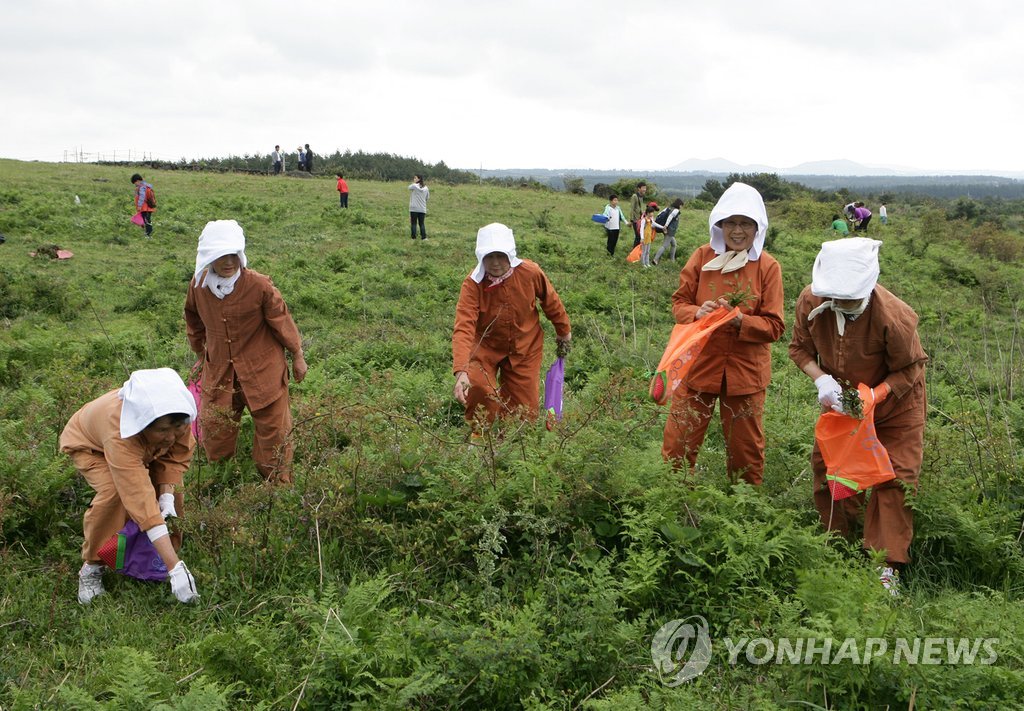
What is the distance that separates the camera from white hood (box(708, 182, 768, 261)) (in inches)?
181

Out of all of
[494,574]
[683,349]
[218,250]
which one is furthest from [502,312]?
[494,574]

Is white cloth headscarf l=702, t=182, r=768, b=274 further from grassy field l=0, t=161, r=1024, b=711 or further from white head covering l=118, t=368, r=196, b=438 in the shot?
white head covering l=118, t=368, r=196, b=438

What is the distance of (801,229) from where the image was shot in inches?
970

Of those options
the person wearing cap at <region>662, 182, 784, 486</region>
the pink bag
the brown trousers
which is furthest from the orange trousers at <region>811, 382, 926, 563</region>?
the pink bag

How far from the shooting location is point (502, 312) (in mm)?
5430

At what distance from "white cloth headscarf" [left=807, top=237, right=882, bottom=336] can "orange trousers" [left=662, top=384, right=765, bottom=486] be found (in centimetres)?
95

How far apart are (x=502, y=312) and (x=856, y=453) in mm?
2413

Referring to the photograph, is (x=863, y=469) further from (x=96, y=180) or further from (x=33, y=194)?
(x=96, y=180)

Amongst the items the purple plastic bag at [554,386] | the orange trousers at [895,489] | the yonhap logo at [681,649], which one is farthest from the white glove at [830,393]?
the purple plastic bag at [554,386]

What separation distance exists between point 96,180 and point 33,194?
6.61m

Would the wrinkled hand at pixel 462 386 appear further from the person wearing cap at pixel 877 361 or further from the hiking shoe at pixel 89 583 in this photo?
the hiking shoe at pixel 89 583

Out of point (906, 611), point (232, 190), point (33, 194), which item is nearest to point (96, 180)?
point (232, 190)

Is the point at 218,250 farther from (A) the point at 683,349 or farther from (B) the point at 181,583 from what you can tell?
(A) the point at 683,349

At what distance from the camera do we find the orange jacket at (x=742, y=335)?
4.65 m
